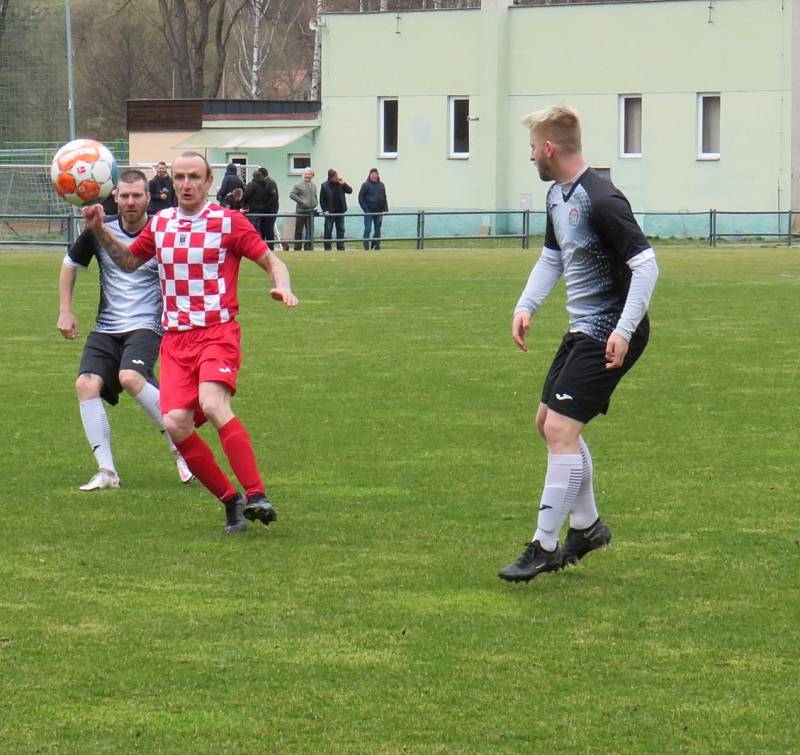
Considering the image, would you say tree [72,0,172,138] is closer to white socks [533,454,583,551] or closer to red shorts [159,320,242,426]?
red shorts [159,320,242,426]

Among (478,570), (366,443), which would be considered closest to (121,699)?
(478,570)

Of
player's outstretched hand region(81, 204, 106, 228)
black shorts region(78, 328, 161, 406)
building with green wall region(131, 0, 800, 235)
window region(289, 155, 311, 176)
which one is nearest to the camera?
player's outstretched hand region(81, 204, 106, 228)

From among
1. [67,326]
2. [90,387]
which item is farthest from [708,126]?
[67,326]

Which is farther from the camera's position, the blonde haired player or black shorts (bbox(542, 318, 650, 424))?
black shorts (bbox(542, 318, 650, 424))

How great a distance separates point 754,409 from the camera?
12406mm

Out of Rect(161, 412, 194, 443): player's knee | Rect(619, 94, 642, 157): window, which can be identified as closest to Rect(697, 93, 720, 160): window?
Rect(619, 94, 642, 157): window

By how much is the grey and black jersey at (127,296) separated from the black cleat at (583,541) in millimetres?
3165

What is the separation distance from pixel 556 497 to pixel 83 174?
348 centimetres

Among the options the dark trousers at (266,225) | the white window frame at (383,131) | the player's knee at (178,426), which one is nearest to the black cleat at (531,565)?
the player's knee at (178,426)

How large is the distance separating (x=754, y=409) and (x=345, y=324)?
783 cm

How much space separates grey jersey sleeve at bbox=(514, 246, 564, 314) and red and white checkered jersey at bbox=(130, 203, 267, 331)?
1.45m

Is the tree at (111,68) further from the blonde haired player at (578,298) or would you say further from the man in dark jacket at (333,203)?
the blonde haired player at (578,298)

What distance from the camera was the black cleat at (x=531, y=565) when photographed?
6.86m

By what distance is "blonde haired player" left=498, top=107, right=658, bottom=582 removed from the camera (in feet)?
21.7
